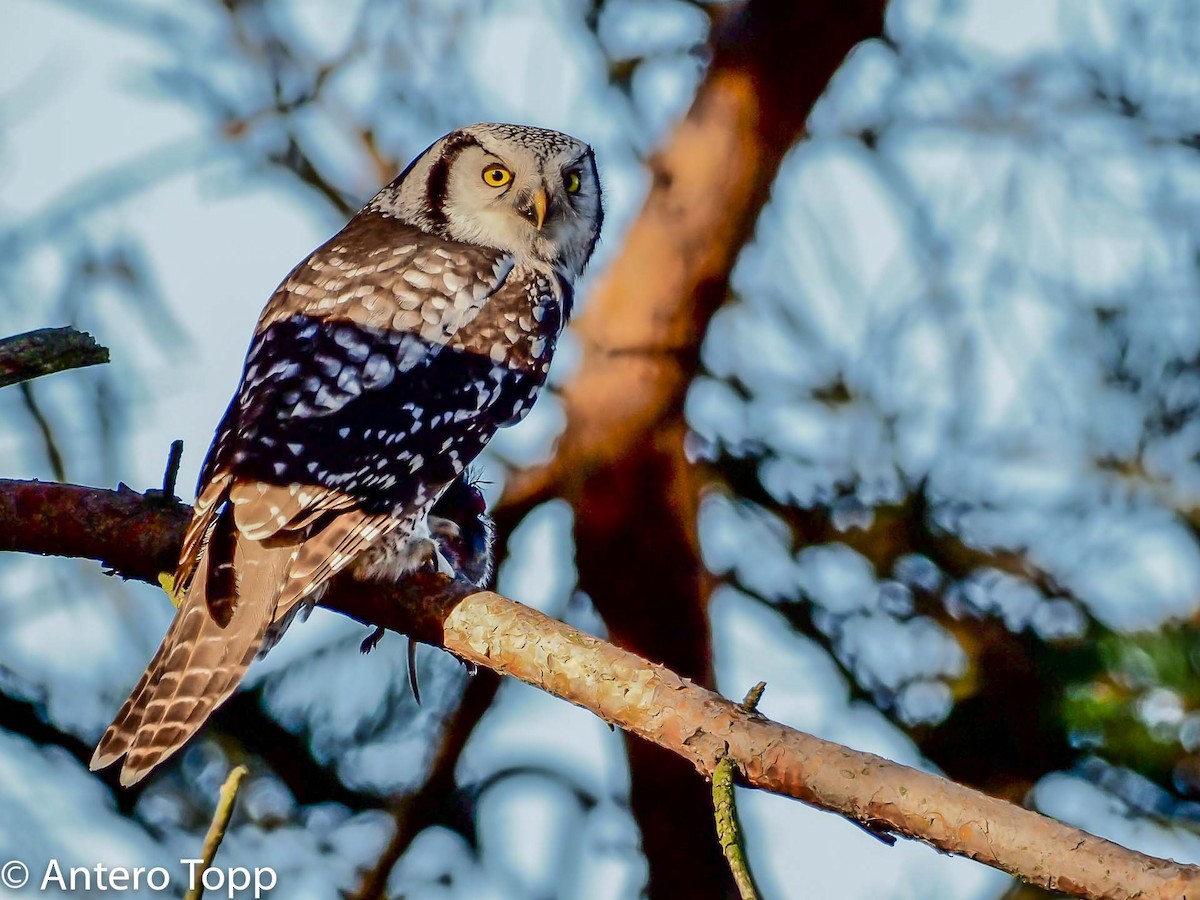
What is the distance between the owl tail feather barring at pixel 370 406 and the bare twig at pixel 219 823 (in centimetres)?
136

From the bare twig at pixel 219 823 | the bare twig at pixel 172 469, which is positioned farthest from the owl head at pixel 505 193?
the bare twig at pixel 219 823

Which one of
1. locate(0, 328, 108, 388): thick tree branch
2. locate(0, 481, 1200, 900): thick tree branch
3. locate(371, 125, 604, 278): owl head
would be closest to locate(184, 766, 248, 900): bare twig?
locate(0, 481, 1200, 900): thick tree branch

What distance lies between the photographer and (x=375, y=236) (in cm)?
480

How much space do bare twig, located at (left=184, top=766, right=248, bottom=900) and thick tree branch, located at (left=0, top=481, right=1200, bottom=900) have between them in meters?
1.10

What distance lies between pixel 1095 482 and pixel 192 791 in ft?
10.4

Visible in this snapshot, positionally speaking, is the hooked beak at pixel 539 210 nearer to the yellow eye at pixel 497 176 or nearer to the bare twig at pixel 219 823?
the yellow eye at pixel 497 176

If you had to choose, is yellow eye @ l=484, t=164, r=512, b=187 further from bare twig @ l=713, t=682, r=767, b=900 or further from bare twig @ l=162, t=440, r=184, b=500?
bare twig @ l=713, t=682, r=767, b=900

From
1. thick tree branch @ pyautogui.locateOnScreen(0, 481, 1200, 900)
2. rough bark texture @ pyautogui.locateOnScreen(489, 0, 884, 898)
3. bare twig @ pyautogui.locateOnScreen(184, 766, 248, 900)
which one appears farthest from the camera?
rough bark texture @ pyautogui.locateOnScreen(489, 0, 884, 898)

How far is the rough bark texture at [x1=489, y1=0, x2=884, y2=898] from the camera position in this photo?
214 inches

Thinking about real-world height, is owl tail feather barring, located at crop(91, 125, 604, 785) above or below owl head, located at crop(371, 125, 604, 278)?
below

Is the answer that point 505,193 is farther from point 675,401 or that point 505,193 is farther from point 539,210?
point 675,401

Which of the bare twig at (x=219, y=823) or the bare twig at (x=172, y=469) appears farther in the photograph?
the bare twig at (x=172, y=469)

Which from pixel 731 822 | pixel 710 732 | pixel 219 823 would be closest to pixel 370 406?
pixel 710 732

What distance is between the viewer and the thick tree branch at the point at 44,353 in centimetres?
302
